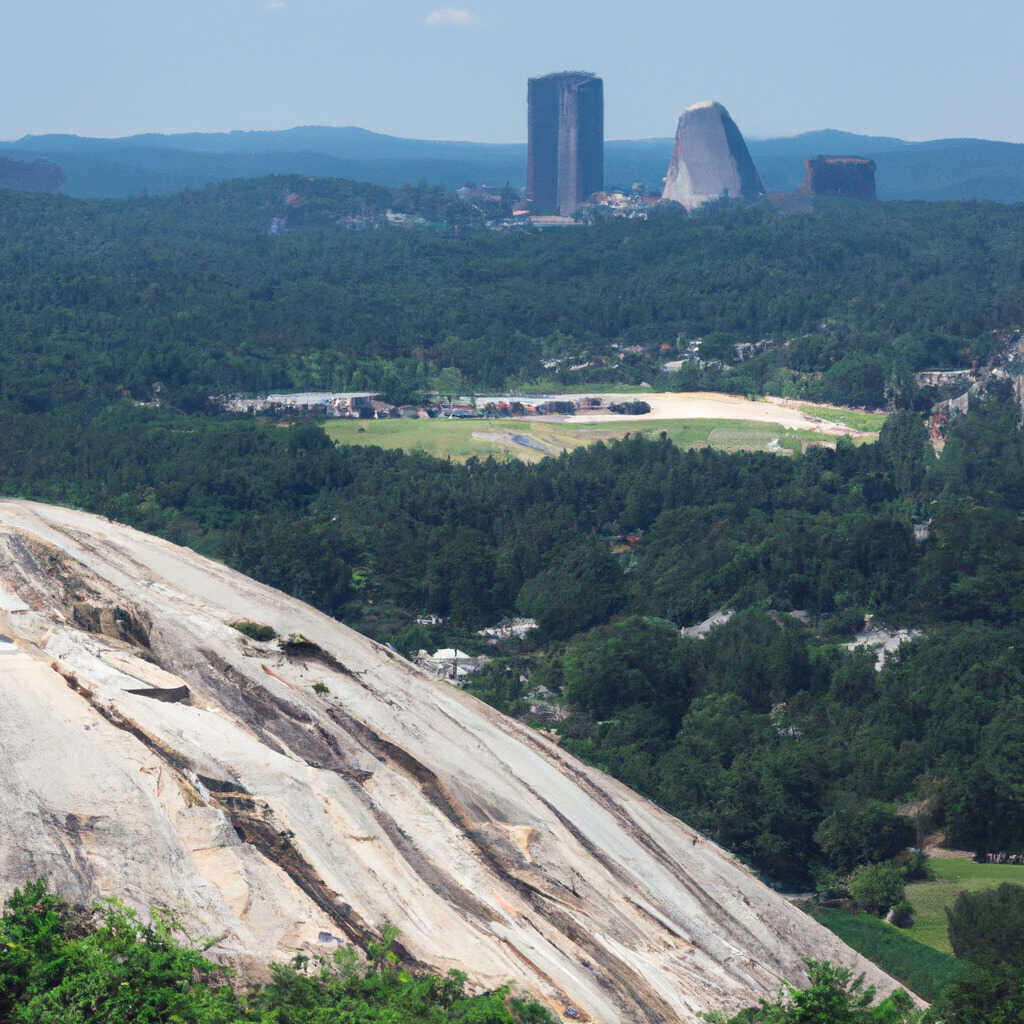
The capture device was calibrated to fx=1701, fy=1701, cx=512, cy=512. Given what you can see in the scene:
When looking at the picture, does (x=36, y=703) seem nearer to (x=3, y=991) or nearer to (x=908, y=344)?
(x=3, y=991)

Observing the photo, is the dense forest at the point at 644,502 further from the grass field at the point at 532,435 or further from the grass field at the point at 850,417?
the grass field at the point at 532,435

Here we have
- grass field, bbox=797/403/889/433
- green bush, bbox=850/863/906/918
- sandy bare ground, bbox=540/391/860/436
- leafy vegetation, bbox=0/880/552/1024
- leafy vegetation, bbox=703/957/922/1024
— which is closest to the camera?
leafy vegetation, bbox=0/880/552/1024

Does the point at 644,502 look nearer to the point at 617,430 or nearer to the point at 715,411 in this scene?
the point at 617,430

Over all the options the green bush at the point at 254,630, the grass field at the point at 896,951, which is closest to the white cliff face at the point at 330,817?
the green bush at the point at 254,630

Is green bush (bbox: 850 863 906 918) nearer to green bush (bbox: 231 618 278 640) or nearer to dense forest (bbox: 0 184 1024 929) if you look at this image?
dense forest (bbox: 0 184 1024 929)

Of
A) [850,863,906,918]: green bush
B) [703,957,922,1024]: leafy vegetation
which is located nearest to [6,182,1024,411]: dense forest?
[850,863,906,918]: green bush

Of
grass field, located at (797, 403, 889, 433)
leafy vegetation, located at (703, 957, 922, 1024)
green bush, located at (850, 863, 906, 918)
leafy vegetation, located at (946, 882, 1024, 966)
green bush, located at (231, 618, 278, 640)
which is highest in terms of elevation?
green bush, located at (231, 618, 278, 640)

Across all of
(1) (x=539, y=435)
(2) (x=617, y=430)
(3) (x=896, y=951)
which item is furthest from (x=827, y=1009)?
(2) (x=617, y=430)
